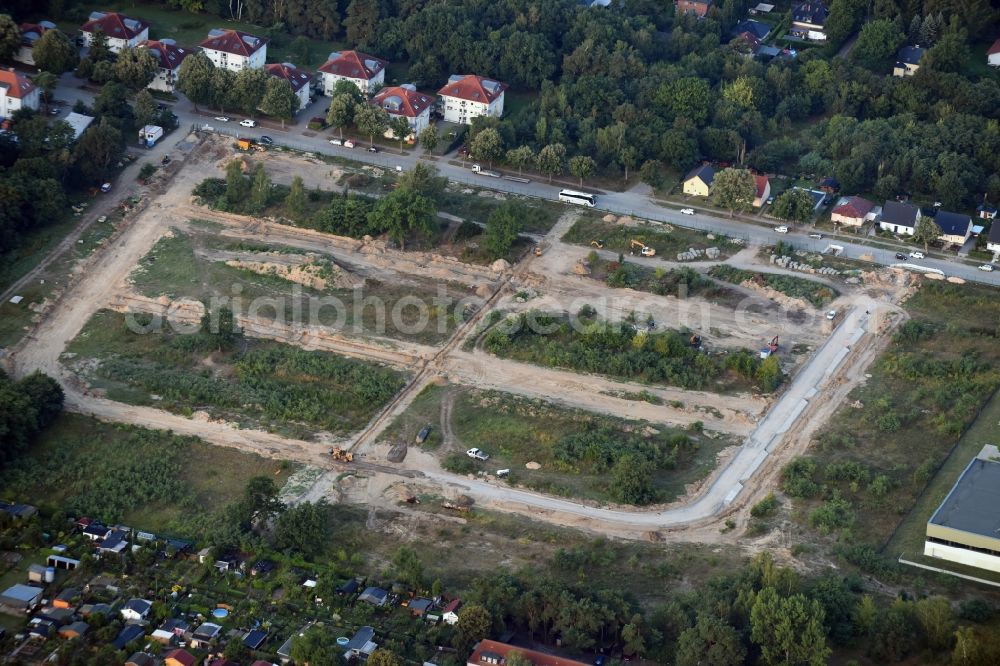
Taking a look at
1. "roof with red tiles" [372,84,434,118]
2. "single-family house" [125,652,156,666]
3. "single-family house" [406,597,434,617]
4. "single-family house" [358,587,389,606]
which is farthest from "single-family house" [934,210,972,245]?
"single-family house" [125,652,156,666]

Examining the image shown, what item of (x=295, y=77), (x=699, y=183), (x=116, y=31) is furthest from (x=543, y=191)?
(x=116, y=31)

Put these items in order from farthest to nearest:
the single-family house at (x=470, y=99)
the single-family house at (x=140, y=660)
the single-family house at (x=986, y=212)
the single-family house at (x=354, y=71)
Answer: the single-family house at (x=354, y=71) < the single-family house at (x=470, y=99) < the single-family house at (x=986, y=212) < the single-family house at (x=140, y=660)

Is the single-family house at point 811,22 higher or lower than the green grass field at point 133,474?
higher

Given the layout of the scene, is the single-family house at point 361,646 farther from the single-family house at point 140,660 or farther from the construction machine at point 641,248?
the construction machine at point 641,248

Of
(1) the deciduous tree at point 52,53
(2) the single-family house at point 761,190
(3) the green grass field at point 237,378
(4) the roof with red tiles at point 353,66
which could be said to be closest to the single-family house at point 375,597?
(3) the green grass field at point 237,378

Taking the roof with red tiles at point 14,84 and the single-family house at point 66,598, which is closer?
the single-family house at point 66,598

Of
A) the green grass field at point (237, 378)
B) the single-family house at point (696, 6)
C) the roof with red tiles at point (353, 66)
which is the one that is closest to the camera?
the green grass field at point (237, 378)

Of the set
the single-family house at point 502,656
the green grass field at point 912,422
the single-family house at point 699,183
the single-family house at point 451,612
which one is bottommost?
the single-family house at point 451,612

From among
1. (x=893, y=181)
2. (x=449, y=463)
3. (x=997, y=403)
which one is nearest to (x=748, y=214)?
(x=893, y=181)
